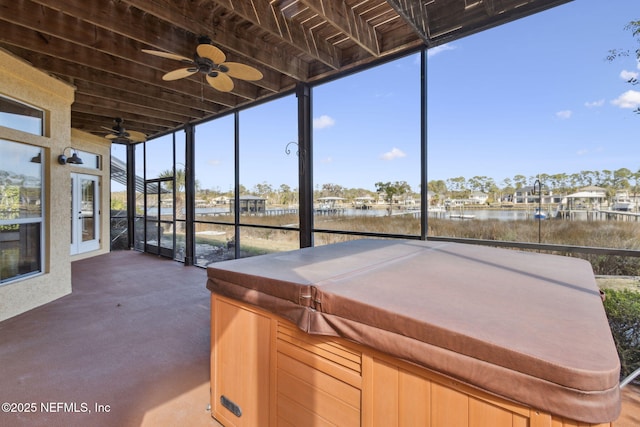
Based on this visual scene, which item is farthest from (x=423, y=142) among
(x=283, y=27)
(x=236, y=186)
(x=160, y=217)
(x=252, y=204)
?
(x=160, y=217)

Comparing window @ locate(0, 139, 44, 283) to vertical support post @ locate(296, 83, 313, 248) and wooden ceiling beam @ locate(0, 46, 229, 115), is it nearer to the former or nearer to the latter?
wooden ceiling beam @ locate(0, 46, 229, 115)

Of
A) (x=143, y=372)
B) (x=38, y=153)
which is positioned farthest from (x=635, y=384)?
(x=38, y=153)

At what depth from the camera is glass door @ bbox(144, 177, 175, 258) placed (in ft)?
23.6

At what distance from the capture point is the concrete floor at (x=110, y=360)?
197 cm

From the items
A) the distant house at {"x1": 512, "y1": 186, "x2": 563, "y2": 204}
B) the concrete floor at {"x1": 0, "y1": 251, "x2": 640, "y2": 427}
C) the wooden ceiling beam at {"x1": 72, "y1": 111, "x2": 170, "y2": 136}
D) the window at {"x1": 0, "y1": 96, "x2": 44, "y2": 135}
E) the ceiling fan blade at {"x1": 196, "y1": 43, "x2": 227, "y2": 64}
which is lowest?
the concrete floor at {"x1": 0, "y1": 251, "x2": 640, "y2": 427}

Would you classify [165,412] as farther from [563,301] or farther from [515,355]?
[563,301]

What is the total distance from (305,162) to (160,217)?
17.0 feet

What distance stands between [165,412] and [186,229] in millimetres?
4990

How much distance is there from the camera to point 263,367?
1594 millimetres

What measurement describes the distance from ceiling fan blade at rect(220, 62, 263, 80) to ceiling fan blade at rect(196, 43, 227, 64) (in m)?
0.09

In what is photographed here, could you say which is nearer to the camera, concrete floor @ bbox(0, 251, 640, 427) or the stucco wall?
concrete floor @ bbox(0, 251, 640, 427)

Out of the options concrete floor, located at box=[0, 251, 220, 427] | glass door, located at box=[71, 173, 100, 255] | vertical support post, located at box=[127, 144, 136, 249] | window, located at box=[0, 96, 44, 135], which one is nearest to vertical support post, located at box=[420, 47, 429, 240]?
concrete floor, located at box=[0, 251, 220, 427]

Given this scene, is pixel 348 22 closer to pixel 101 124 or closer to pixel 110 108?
pixel 110 108

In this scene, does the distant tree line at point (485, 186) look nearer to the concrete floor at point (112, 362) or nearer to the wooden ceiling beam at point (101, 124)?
the concrete floor at point (112, 362)
